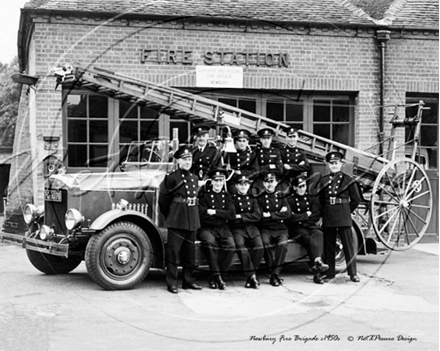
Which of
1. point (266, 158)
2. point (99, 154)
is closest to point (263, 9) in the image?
point (266, 158)

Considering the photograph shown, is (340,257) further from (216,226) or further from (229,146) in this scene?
(229,146)

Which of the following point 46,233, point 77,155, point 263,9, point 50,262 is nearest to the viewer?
point 46,233

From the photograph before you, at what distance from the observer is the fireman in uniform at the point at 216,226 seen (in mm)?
7871

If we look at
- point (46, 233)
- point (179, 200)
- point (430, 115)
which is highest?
point (430, 115)

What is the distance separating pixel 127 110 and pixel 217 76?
68.3 inches

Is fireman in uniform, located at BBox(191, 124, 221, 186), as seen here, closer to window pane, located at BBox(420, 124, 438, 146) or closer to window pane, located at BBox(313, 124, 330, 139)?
window pane, located at BBox(313, 124, 330, 139)

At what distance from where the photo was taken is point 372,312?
6.56 metres

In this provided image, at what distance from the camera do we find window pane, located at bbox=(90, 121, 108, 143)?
10.9 m

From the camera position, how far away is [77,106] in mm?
10727

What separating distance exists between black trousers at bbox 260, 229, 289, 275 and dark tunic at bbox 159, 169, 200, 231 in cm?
95

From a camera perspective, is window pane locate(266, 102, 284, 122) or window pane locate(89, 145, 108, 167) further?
window pane locate(266, 102, 284, 122)

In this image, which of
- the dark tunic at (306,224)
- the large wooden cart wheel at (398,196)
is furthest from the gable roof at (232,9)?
the dark tunic at (306,224)

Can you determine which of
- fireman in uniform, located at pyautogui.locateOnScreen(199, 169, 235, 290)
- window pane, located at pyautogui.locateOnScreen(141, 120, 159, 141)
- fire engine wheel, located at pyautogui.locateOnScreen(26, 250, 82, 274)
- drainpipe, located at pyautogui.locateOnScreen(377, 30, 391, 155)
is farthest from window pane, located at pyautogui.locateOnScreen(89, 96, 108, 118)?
drainpipe, located at pyautogui.locateOnScreen(377, 30, 391, 155)
